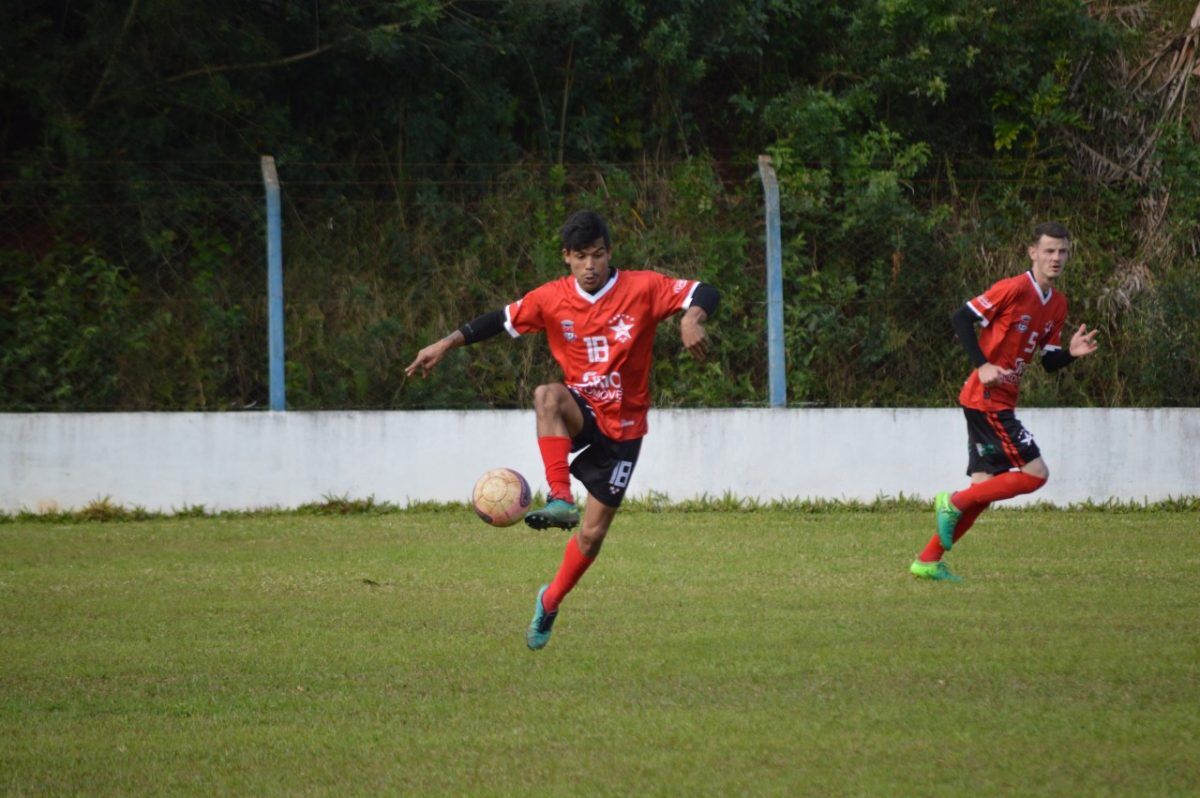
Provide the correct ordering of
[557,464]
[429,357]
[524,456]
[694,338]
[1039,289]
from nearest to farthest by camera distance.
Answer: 1. [694,338]
2. [557,464]
3. [429,357]
4. [1039,289]
5. [524,456]

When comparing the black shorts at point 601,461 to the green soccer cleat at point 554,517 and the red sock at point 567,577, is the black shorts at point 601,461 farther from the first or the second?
the green soccer cleat at point 554,517

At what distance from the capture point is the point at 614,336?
23.0ft

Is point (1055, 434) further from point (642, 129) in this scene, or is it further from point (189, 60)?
point (189, 60)

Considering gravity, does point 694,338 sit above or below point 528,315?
below

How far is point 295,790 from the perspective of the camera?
437cm

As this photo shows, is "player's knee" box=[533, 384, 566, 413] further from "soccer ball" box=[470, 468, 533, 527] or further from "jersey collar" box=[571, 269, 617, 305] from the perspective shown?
"jersey collar" box=[571, 269, 617, 305]

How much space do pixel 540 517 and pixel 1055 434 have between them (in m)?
7.28

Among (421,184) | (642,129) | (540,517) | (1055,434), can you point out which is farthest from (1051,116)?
(540,517)

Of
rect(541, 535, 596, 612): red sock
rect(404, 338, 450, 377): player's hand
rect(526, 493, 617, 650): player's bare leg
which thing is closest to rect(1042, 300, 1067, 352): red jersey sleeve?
rect(526, 493, 617, 650): player's bare leg

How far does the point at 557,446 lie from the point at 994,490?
338 centimetres

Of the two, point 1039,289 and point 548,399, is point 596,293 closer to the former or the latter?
point 548,399

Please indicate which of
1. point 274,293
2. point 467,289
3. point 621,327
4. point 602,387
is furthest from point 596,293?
point 467,289

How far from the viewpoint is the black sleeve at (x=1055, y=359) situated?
9227 millimetres

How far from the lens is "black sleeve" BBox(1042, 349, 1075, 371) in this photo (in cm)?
923
